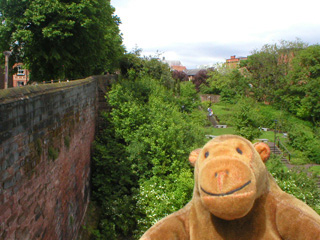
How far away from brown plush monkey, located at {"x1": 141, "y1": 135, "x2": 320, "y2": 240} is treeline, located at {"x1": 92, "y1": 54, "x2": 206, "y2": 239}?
645 centimetres

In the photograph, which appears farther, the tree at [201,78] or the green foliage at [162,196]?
the tree at [201,78]

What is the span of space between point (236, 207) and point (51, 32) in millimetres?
13784

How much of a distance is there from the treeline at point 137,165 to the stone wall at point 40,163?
76.2 inches

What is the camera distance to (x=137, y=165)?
11.8m

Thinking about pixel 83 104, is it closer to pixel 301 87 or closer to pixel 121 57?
pixel 121 57

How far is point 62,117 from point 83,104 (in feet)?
11.0

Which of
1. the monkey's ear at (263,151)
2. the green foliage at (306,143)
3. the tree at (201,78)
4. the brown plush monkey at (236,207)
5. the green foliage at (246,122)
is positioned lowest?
the green foliage at (306,143)

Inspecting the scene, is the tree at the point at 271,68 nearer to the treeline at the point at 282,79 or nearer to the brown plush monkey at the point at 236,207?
the treeline at the point at 282,79

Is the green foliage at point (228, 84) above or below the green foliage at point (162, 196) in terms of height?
above

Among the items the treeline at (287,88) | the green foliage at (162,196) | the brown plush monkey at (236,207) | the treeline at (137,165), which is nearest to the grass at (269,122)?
the treeline at (287,88)

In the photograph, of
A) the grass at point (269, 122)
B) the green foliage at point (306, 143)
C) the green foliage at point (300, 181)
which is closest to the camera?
the green foliage at point (300, 181)

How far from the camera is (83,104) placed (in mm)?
10156

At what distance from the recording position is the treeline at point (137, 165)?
32.3 ft

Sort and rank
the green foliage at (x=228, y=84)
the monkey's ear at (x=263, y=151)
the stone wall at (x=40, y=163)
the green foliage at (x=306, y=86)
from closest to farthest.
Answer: the monkey's ear at (x=263, y=151)
the stone wall at (x=40, y=163)
the green foliage at (x=306, y=86)
the green foliage at (x=228, y=84)
